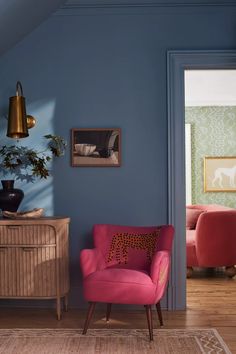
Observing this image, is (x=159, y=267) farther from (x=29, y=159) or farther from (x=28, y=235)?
(x=29, y=159)

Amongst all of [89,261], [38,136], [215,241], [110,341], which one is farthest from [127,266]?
[215,241]

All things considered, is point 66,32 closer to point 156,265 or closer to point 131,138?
point 131,138

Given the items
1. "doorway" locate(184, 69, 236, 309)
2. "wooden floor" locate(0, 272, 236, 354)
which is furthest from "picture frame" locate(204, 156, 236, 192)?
"wooden floor" locate(0, 272, 236, 354)

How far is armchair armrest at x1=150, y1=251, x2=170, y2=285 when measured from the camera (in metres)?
3.04

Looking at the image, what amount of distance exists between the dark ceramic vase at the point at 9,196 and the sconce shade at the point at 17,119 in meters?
0.43

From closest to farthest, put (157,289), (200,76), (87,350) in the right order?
(87,350) < (157,289) < (200,76)

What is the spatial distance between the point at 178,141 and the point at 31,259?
1662mm

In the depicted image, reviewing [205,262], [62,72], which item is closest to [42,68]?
[62,72]

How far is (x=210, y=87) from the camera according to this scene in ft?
21.6

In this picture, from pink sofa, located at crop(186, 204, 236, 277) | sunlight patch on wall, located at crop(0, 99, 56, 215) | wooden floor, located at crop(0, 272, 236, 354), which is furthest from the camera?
pink sofa, located at crop(186, 204, 236, 277)

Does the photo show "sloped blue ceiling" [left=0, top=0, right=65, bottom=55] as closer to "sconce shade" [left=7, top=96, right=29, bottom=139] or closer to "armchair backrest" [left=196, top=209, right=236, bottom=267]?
"sconce shade" [left=7, top=96, right=29, bottom=139]

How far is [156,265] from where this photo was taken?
3.04 m

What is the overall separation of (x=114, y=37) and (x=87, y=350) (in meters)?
2.72

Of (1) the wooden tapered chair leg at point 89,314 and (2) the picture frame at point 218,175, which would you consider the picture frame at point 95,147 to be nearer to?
(1) the wooden tapered chair leg at point 89,314
